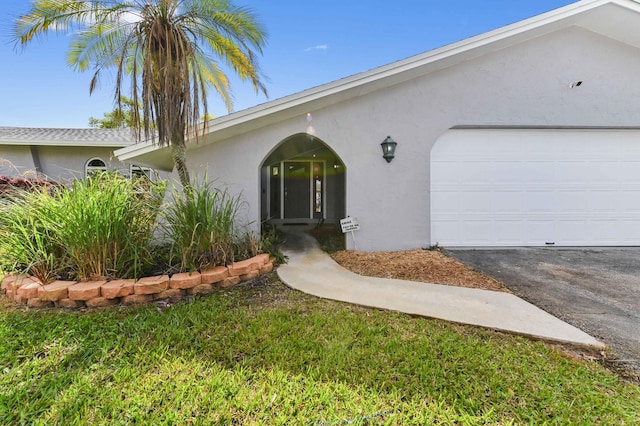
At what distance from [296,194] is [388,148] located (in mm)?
6423

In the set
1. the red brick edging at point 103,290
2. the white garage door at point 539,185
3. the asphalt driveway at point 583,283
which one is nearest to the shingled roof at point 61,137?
the red brick edging at point 103,290

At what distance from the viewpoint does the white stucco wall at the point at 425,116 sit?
216 inches

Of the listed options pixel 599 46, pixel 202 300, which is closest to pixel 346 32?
pixel 599 46

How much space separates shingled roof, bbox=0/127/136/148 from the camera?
938cm

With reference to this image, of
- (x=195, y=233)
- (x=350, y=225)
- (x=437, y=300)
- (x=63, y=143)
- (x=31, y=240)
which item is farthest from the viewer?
(x=63, y=143)

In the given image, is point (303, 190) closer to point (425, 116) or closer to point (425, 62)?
point (425, 116)

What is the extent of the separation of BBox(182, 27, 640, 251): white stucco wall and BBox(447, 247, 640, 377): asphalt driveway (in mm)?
1694

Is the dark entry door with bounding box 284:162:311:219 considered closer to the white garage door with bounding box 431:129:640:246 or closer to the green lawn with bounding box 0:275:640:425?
the white garage door with bounding box 431:129:640:246

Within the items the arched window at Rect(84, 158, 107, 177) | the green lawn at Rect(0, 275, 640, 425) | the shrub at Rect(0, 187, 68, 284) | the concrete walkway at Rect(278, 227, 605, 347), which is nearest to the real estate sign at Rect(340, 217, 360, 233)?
the concrete walkway at Rect(278, 227, 605, 347)

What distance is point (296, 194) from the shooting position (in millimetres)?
11336

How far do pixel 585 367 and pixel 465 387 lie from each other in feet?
3.57

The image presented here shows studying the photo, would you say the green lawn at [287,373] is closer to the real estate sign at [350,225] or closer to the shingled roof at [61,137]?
the real estate sign at [350,225]

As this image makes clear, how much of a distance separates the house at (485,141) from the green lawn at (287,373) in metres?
3.14

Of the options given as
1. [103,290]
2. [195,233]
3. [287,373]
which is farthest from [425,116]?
[103,290]
